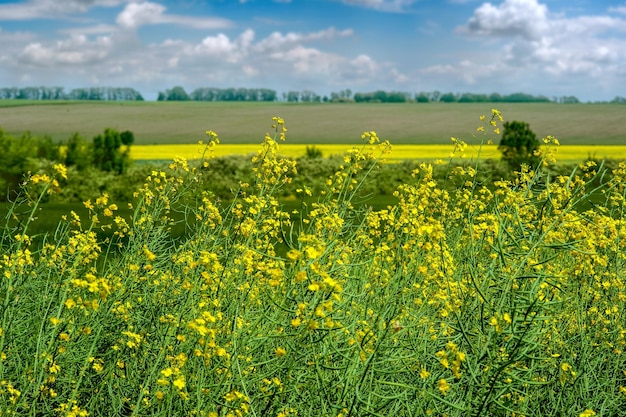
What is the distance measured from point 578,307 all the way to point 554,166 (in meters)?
20.6

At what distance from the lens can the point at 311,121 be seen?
72750mm

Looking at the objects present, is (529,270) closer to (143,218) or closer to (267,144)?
(267,144)

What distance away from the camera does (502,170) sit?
2547 centimetres

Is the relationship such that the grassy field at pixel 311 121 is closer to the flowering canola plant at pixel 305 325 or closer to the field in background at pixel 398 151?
the field in background at pixel 398 151

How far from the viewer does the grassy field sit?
61.1 metres

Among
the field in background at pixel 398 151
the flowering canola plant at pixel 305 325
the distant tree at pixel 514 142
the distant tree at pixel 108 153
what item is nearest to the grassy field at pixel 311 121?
the field in background at pixel 398 151

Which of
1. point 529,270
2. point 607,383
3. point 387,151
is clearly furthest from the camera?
point 387,151

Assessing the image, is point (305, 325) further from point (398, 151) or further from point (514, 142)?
point (398, 151)

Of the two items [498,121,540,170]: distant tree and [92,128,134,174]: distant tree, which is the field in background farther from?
[92,128,134,174]: distant tree

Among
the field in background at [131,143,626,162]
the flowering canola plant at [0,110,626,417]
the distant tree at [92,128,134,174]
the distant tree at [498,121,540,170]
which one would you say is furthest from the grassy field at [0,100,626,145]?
the flowering canola plant at [0,110,626,417]

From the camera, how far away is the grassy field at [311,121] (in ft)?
201

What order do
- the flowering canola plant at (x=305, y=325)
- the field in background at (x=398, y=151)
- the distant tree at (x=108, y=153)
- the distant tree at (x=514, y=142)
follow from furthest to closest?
the field in background at (x=398, y=151) → the distant tree at (x=514, y=142) → the distant tree at (x=108, y=153) → the flowering canola plant at (x=305, y=325)

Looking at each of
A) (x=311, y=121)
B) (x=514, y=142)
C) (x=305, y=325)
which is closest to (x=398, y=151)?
(x=514, y=142)

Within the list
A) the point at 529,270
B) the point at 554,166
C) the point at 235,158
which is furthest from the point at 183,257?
the point at 554,166
